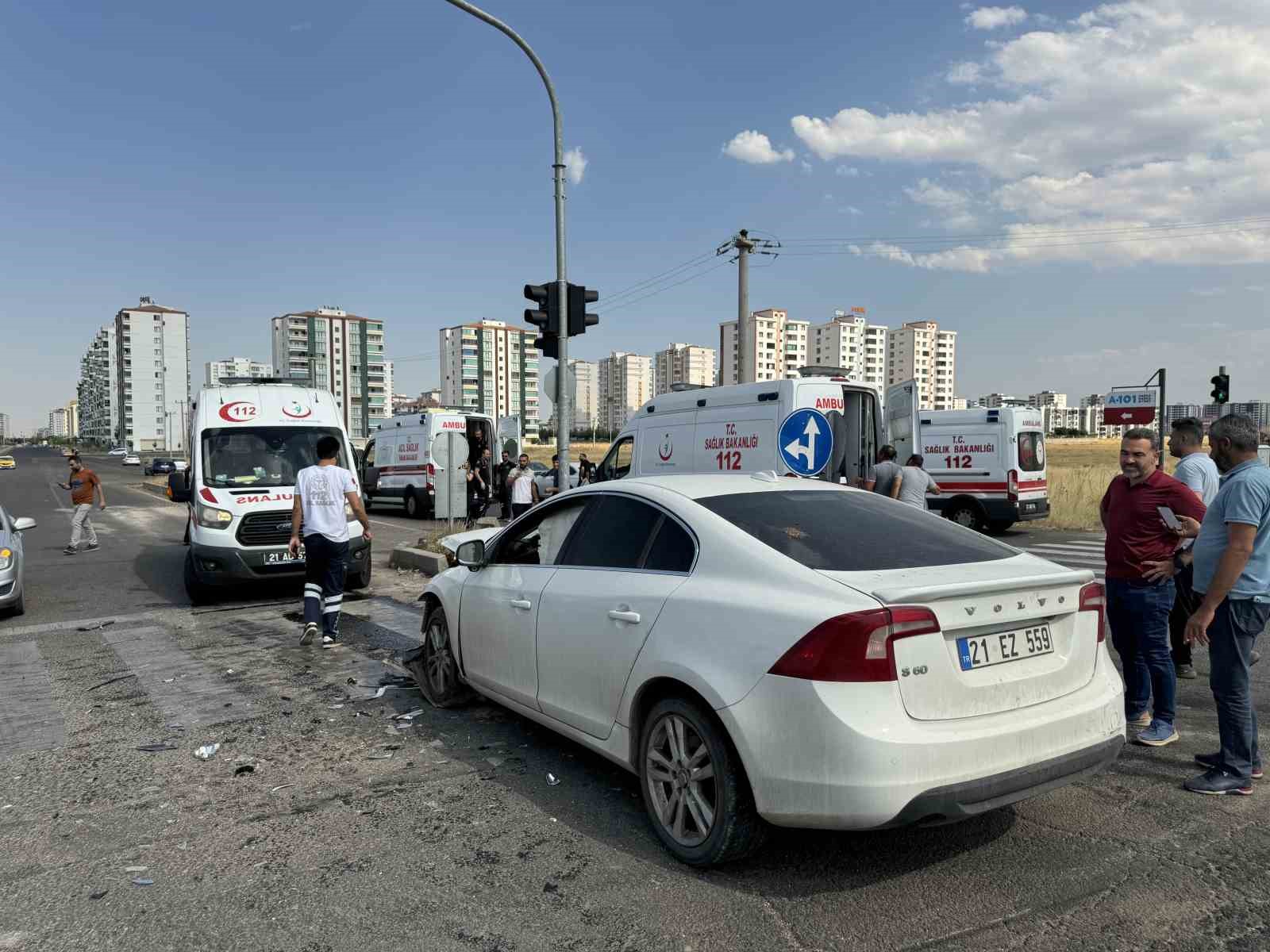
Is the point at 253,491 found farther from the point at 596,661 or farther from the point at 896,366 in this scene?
the point at 896,366

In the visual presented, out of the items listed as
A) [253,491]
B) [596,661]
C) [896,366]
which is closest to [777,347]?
[896,366]

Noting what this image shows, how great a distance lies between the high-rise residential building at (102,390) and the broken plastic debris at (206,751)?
145 m

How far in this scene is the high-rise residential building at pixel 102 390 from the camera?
5408 inches

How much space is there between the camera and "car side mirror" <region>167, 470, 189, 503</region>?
1021 cm

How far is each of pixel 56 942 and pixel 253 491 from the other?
7.24 metres

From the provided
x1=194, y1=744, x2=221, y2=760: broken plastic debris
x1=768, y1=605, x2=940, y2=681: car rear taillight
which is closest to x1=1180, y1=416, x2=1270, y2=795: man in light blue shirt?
x1=768, y1=605, x2=940, y2=681: car rear taillight

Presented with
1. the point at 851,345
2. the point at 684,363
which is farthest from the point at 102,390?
the point at 851,345

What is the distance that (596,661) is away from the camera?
148 inches

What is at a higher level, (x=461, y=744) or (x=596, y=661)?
(x=596, y=661)

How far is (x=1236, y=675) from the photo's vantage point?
3957 mm

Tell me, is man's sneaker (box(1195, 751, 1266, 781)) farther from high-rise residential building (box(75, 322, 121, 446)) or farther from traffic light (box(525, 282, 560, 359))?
high-rise residential building (box(75, 322, 121, 446))

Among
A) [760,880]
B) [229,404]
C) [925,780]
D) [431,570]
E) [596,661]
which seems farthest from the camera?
[431,570]

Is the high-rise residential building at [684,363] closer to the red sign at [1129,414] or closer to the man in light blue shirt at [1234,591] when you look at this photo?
the red sign at [1129,414]

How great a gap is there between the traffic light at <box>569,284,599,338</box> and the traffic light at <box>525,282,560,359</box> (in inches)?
8.3
